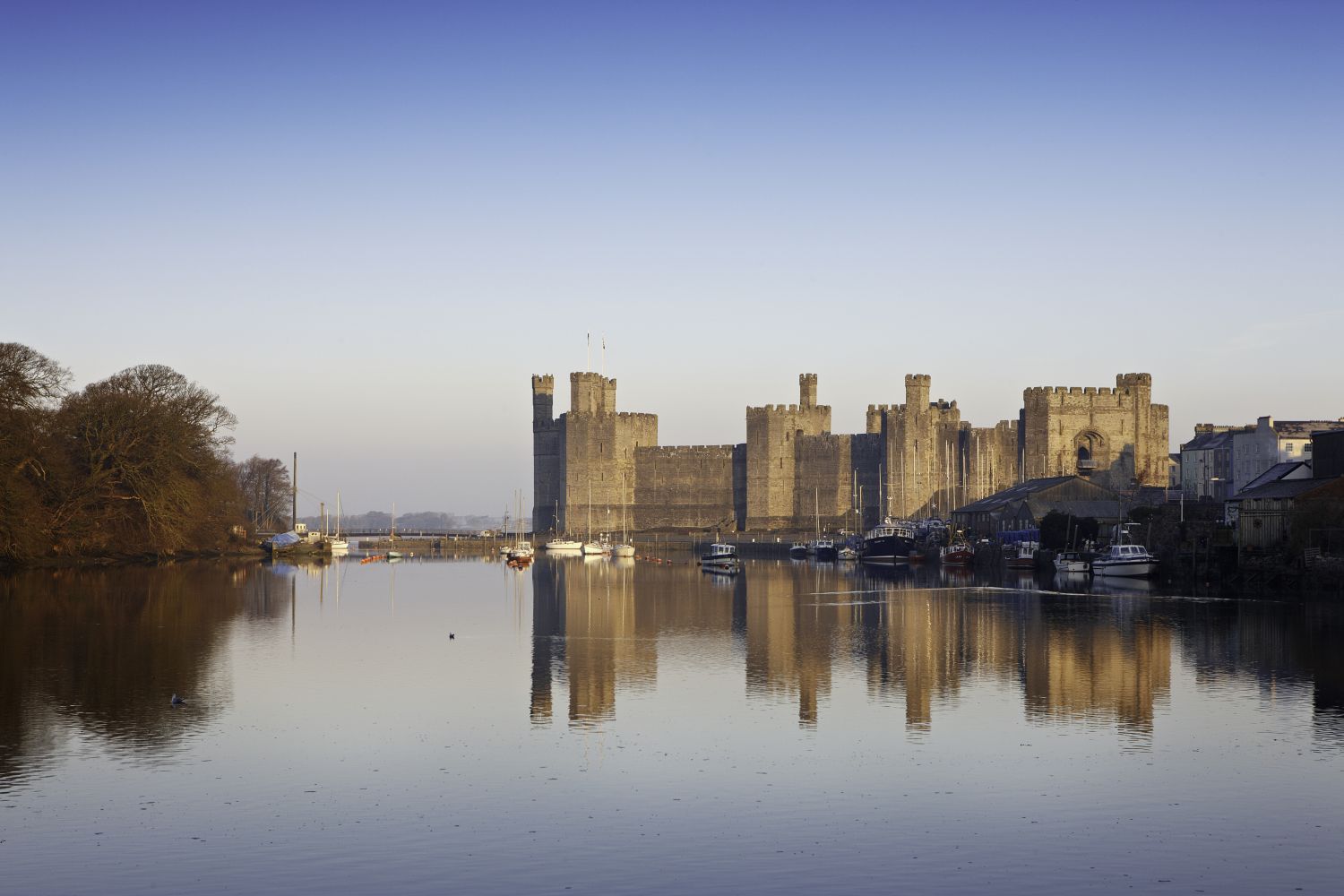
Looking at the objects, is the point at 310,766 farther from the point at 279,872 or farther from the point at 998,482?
the point at 998,482

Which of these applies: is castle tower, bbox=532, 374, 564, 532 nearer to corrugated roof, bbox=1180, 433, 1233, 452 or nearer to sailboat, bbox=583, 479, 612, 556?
sailboat, bbox=583, 479, 612, 556

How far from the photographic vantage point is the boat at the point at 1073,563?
44000 mm

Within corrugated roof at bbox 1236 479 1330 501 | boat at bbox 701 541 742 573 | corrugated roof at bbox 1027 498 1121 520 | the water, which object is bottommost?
the water

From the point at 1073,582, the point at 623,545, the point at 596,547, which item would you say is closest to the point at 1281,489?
the point at 1073,582

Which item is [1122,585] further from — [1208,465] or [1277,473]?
[1208,465]

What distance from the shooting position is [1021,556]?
49.7m

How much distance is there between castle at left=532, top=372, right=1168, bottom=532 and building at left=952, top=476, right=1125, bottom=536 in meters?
7.88

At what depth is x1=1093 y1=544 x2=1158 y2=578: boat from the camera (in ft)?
136

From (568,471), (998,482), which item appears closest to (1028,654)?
(998,482)

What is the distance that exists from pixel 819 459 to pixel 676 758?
60938 millimetres

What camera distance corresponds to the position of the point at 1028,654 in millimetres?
22047

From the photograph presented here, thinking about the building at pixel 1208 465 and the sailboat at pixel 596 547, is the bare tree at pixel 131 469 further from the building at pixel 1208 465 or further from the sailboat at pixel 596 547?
the building at pixel 1208 465

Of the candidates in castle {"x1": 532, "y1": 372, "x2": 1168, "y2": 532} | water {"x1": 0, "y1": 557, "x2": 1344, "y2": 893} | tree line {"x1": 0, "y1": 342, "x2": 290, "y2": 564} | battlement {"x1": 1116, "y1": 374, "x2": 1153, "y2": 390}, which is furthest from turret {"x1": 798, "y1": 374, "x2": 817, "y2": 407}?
water {"x1": 0, "y1": 557, "x2": 1344, "y2": 893}

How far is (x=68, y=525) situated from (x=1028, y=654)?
33.6m
